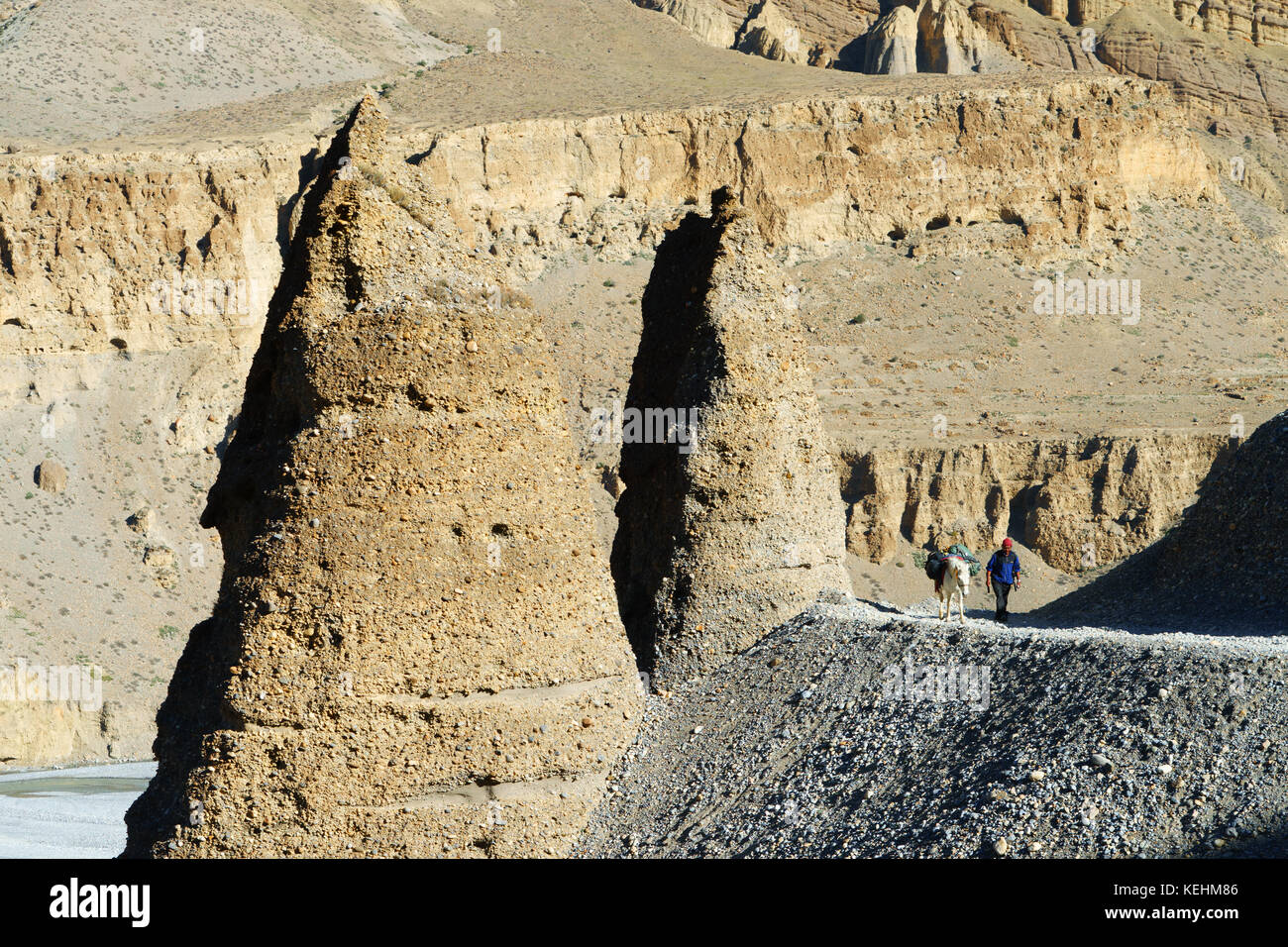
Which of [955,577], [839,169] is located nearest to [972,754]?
[955,577]

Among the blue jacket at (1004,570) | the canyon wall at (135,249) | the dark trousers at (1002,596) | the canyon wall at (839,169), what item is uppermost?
the canyon wall at (839,169)

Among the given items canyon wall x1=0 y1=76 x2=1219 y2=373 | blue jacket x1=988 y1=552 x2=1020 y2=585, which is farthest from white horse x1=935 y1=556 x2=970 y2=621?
canyon wall x1=0 y1=76 x2=1219 y2=373

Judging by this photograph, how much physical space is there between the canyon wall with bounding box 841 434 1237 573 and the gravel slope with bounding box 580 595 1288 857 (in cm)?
2960

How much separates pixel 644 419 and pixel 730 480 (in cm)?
194

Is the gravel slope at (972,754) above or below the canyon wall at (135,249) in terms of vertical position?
below

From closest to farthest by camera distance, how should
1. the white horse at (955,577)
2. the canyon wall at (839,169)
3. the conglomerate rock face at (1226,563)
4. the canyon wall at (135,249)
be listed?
the white horse at (955,577) → the conglomerate rock face at (1226,563) → the canyon wall at (135,249) → the canyon wall at (839,169)

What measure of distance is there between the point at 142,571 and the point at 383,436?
38.7 metres

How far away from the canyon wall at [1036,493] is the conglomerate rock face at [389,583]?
3299cm

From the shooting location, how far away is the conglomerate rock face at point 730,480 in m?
18.1

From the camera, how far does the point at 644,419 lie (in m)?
19.7

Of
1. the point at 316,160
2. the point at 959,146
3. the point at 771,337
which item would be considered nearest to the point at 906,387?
the point at 959,146

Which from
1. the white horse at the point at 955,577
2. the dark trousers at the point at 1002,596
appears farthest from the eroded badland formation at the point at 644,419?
the dark trousers at the point at 1002,596

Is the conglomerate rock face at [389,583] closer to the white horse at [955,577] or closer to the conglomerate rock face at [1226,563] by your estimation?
the white horse at [955,577]

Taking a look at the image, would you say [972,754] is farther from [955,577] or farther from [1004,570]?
[1004,570]
